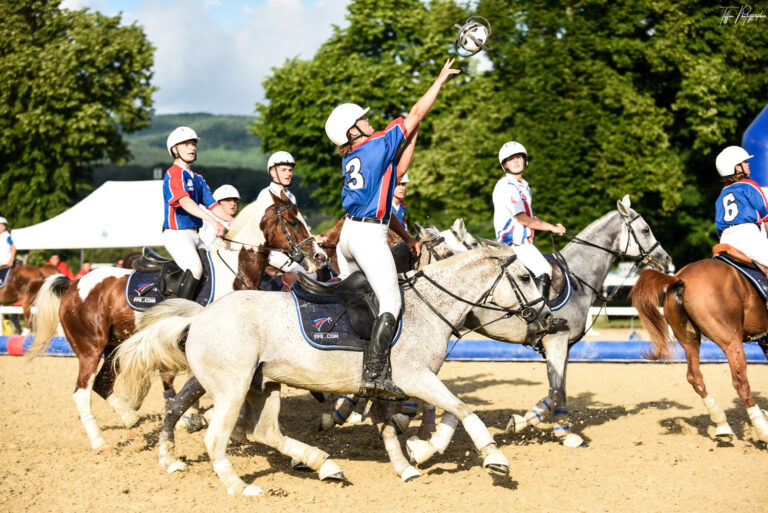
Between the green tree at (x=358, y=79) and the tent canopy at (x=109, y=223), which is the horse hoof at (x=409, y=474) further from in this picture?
the green tree at (x=358, y=79)

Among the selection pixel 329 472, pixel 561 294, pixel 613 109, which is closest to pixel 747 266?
pixel 561 294

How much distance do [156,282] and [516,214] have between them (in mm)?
4059

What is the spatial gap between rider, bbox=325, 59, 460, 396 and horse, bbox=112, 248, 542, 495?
16 centimetres

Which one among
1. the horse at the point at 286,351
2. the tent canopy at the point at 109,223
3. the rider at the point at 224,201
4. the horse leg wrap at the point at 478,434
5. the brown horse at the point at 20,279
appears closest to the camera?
the horse leg wrap at the point at 478,434

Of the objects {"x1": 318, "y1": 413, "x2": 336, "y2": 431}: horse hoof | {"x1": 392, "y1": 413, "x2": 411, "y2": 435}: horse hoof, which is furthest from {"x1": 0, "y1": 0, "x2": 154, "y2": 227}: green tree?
{"x1": 392, "y1": 413, "x2": 411, "y2": 435}: horse hoof

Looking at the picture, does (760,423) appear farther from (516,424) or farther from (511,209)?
(511,209)

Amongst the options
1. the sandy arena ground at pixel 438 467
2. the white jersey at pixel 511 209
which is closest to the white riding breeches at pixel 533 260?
the white jersey at pixel 511 209

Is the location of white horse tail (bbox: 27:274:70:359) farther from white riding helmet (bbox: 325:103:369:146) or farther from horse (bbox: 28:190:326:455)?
white riding helmet (bbox: 325:103:369:146)

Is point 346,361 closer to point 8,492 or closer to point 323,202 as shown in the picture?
point 8,492

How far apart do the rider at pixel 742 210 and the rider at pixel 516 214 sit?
200 cm

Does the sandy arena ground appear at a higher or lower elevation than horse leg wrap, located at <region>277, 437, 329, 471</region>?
lower

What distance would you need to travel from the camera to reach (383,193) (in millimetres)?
6141

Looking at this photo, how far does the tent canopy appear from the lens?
21688 millimetres

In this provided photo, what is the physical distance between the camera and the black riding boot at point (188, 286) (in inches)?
313
